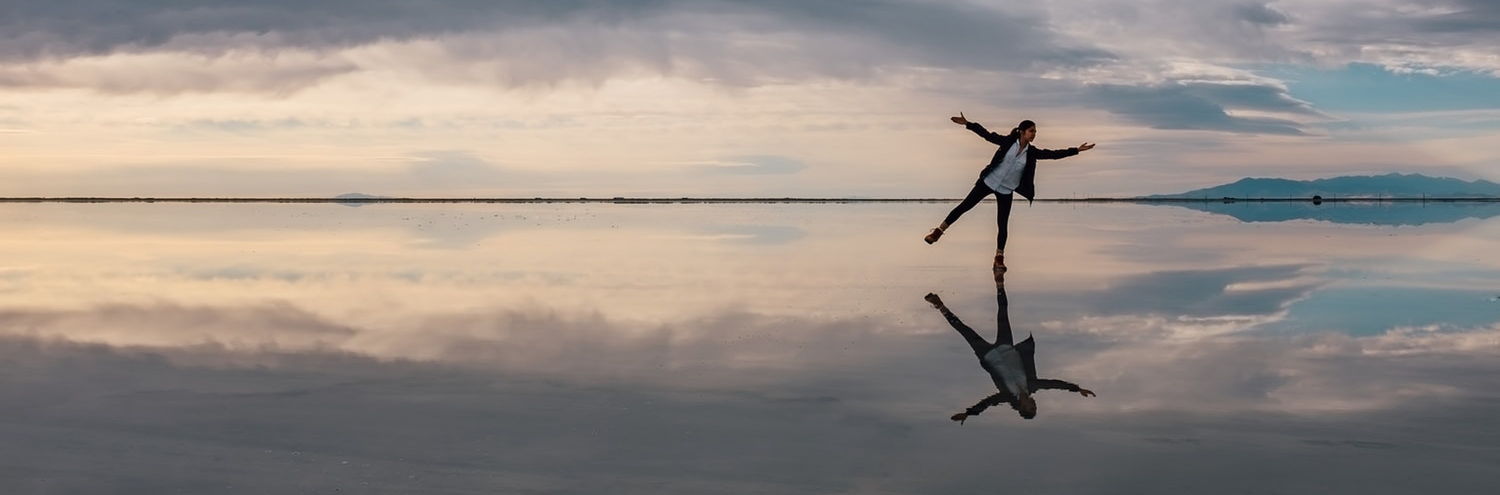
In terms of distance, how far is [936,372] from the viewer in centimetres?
874

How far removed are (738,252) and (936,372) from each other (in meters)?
14.6

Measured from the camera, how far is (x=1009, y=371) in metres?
8.77

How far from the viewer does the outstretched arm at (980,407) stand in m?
7.01

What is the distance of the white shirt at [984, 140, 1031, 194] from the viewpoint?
768 inches

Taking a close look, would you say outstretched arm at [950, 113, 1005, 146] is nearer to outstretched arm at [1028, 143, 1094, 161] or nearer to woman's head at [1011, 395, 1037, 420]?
outstretched arm at [1028, 143, 1094, 161]

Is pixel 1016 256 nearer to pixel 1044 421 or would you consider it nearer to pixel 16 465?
pixel 1044 421

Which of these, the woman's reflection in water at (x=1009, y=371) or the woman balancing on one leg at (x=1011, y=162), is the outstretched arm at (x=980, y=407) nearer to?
the woman's reflection in water at (x=1009, y=371)

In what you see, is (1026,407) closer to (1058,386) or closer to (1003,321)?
(1058,386)

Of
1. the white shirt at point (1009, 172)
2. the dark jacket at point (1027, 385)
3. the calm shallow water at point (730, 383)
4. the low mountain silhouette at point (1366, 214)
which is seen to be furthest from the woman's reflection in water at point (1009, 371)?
the low mountain silhouette at point (1366, 214)

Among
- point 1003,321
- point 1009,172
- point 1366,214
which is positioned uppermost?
point 1009,172

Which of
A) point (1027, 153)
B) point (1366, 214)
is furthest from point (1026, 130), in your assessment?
point (1366, 214)

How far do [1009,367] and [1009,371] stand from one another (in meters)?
0.21

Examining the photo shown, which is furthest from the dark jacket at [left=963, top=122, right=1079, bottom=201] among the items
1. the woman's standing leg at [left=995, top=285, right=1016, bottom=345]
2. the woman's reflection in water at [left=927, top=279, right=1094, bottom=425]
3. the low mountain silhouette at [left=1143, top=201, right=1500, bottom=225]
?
the low mountain silhouette at [left=1143, top=201, right=1500, bottom=225]

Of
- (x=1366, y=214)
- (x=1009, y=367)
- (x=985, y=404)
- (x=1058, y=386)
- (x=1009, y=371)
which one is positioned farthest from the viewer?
(x=1366, y=214)
